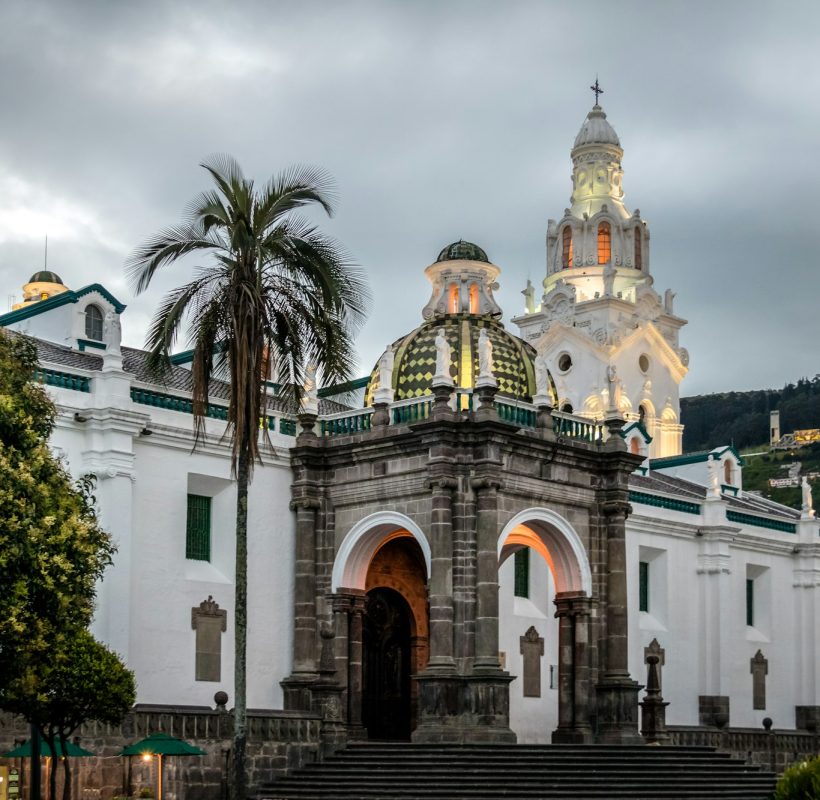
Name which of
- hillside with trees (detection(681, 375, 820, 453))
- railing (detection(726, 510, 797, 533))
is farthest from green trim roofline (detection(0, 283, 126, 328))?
hillside with trees (detection(681, 375, 820, 453))

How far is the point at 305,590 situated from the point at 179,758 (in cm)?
577

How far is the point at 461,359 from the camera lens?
3350cm

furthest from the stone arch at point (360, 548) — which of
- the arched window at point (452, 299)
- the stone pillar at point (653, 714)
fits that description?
the stone pillar at point (653, 714)

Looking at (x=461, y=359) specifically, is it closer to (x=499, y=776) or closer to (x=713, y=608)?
(x=499, y=776)

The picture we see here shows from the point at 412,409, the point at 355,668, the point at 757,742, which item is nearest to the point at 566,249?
the point at 757,742

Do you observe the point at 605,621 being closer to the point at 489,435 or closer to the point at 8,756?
the point at 489,435

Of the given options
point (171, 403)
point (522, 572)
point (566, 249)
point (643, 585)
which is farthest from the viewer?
point (566, 249)

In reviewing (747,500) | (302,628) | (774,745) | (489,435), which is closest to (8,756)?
(302,628)

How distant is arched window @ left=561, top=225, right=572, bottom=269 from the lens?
7469 cm

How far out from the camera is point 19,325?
3672cm

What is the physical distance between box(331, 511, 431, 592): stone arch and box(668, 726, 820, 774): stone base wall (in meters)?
8.07

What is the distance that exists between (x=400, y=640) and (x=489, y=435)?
25.0 feet

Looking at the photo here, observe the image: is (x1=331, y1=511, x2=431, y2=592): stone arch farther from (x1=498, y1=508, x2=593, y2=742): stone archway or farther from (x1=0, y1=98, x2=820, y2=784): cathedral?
(x1=498, y1=508, x2=593, y2=742): stone archway

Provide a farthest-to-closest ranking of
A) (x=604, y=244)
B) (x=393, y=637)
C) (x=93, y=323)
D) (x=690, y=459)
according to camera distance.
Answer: (x=604, y=244), (x=690, y=459), (x=93, y=323), (x=393, y=637)
